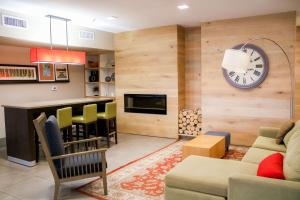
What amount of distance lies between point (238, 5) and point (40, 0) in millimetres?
3073

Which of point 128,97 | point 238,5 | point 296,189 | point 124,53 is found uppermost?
point 238,5

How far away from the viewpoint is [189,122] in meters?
5.80

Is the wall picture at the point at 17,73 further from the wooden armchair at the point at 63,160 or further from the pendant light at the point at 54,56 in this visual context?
the wooden armchair at the point at 63,160

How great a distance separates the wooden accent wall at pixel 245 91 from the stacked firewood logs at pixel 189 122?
0.20 meters

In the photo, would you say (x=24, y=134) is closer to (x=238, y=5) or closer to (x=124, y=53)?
(x=124, y=53)

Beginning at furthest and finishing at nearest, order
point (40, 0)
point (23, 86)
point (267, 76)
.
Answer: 1. point (23, 86)
2. point (267, 76)
3. point (40, 0)

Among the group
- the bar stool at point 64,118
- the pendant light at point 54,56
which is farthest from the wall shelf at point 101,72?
the bar stool at point 64,118

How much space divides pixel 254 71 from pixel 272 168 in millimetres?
3128

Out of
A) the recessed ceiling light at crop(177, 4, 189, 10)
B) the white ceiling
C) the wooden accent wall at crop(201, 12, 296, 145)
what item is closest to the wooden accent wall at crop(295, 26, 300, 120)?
the wooden accent wall at crop(201, 12, 296, 145)

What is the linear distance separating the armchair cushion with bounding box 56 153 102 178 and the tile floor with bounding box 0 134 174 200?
32 centimetres

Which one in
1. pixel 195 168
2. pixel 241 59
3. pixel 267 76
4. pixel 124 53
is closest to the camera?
pixel 195 168

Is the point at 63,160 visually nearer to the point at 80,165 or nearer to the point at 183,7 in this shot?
the point at 80,165

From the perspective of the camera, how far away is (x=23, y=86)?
5984 millimetres

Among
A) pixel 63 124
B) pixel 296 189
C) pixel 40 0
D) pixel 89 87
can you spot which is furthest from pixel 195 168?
pixel 89 87
